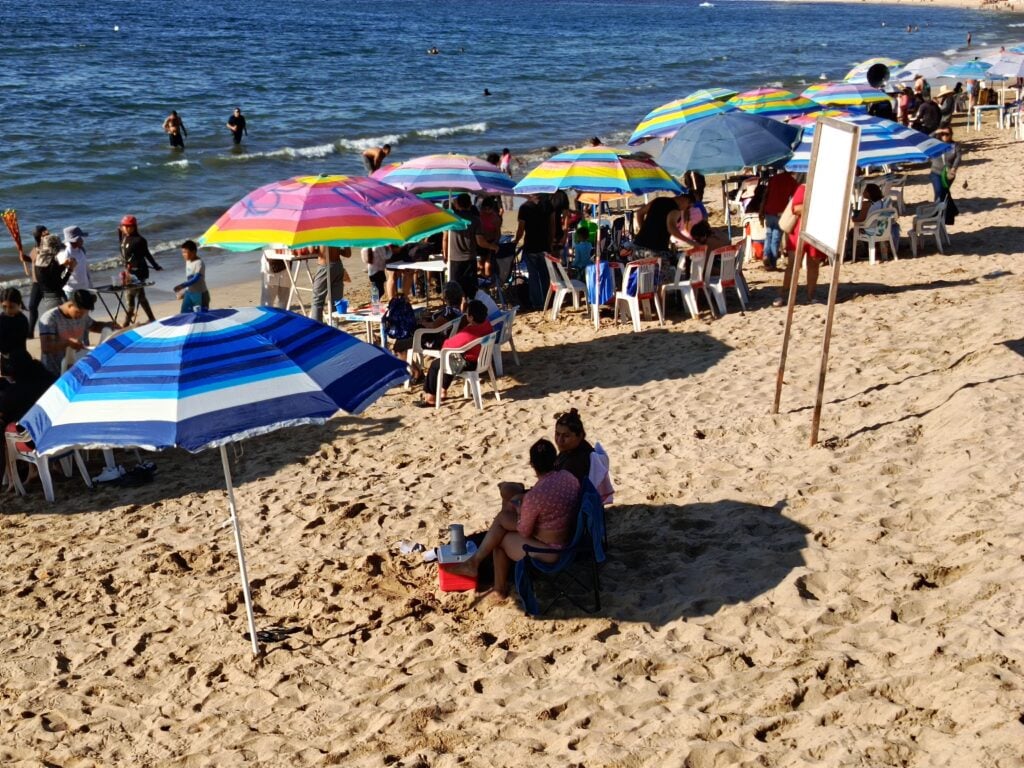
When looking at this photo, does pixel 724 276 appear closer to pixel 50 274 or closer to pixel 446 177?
pixel 446 177

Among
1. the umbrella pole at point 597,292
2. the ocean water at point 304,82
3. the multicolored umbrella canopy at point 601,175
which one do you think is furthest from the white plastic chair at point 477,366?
the ocean water at point 304,82

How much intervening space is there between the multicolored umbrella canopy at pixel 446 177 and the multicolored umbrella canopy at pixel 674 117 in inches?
137

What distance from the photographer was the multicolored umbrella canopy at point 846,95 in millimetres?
17969

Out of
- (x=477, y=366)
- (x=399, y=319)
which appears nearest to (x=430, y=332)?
(x=399, y=319)

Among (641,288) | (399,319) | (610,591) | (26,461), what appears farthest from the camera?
(641,288)

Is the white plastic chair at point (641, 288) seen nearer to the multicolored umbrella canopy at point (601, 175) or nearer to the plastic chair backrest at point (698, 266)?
the plastic chair backrest at point (698, 266)

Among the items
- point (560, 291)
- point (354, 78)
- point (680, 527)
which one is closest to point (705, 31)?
point (354, 78)

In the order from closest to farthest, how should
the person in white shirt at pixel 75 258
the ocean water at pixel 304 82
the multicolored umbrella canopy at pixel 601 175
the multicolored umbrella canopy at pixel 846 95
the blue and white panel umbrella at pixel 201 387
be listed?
the blue and white panel umbrella at pixel 201 387
the multicolored umbrella canopy at pixel 601 175
the person in white shirt at pixel 75 258
the multicolored umbrella canopy at pixel 846 95
the ocean water at pixel 304 82

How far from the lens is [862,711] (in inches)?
174

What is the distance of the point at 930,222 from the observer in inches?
527

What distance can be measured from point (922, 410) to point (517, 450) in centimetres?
274

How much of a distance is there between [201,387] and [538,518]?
5.67 feet

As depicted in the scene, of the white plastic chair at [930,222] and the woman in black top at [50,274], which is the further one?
the white plastic chair at [930,222]

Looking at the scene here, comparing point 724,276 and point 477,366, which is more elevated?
point 724,276
